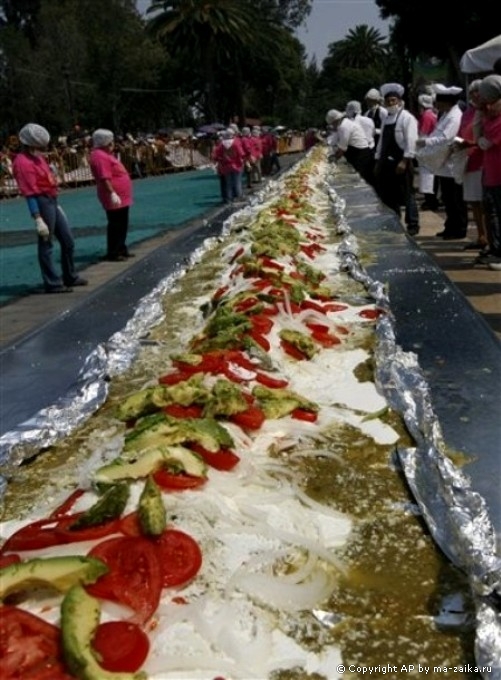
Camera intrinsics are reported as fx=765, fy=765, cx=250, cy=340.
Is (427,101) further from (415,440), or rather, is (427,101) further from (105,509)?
(105,509)

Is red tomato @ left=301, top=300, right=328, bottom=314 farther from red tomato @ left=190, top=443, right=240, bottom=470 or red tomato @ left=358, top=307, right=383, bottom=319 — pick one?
red tomato @ left=190, top=443, right=240, bottom=470

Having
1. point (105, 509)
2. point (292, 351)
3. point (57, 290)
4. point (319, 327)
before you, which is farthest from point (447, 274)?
point (105, 509)

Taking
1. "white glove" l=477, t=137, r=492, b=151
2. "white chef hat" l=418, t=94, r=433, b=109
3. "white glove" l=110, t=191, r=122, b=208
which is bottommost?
"white glove" l=110, t=191, r=122, b=208

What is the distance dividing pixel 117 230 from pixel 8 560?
9.20 metres

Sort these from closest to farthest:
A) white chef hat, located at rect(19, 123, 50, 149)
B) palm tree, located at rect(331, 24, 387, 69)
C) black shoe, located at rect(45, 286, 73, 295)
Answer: white chef hat, located at rect(19, 123, 50, 149) < black shoe, located at rect(45, 286, 73, 295) < palm tree, located at rect(331, 24, 387, 69)

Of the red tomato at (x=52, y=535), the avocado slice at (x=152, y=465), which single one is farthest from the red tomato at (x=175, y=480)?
the red tomato at (x=52, y=535)

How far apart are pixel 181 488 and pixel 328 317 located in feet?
7.23

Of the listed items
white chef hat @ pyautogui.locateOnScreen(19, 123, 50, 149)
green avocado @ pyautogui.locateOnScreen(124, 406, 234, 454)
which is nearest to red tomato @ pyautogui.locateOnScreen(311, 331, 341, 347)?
green avocado @ pyautogui.locateOnScreen(124, 406, 234, 454)

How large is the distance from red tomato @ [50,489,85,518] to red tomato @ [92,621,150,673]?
573 mm

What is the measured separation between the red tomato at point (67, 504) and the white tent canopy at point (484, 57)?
8.19 metres

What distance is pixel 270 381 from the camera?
10.5ft

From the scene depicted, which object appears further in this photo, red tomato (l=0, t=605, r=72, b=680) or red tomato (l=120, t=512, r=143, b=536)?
red tomato (l=120, t=512, r=143, b=536)

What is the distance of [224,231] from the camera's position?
8352 millimetres

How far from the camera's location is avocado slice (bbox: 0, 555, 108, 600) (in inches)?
71.2
